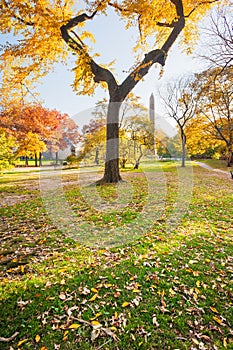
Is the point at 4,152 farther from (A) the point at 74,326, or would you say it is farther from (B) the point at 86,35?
(A) the point at 74,326

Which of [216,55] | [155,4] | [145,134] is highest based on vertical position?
[155,4]

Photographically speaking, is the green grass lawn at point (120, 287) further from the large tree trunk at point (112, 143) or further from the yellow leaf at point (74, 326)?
the large tree trunk at point (112, 143)

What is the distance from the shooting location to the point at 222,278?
266 centimetres

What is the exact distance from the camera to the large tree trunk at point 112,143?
8.43 meters

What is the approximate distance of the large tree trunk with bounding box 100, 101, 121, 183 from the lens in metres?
8.43

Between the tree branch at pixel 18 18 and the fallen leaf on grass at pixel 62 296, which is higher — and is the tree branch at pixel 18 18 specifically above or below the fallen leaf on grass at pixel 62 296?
above

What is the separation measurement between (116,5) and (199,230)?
29.5 ft

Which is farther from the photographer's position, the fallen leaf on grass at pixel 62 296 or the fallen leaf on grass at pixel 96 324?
the fallen leaf on grass at pixel 62 296

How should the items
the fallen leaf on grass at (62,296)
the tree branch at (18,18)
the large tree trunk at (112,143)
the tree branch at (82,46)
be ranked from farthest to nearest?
the large tree trunk at (112,143)
the tree branch at (82,46)
the tree branch at (18,18)
the fallen leaf on grass at (62,296)

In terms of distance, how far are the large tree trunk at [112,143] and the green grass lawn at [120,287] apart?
429 centimetres

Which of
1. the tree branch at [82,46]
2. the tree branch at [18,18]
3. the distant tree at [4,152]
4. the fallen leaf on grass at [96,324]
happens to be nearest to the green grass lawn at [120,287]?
the fallen leaf on grass at [96,324]

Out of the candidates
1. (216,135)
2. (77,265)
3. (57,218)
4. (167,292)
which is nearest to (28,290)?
(77,265)

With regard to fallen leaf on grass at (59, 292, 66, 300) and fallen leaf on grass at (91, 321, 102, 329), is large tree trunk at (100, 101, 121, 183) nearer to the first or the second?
fallen leaf on grass at (59, 292, 66, 300)

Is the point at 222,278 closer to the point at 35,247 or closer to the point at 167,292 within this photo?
the point at 167,292
